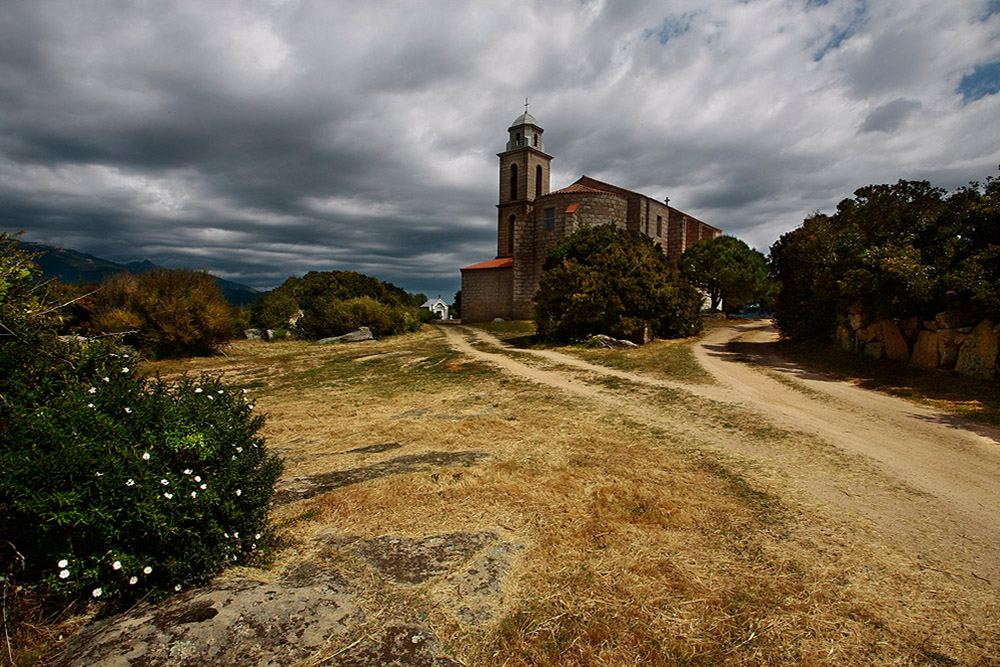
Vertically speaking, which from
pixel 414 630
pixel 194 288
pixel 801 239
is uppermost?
pixel 801 239

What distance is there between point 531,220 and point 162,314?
24.8 metres

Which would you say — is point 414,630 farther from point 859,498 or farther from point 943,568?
point 859,498

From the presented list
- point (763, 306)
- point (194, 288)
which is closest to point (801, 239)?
point (194, 288)

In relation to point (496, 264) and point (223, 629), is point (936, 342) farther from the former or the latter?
point (496, 264)

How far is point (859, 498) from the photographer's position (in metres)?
4.36

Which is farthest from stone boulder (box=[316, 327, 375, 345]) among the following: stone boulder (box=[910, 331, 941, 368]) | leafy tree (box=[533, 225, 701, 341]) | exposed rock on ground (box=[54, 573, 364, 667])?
exposed rock on ground (box=[54, 573, 364, 667])

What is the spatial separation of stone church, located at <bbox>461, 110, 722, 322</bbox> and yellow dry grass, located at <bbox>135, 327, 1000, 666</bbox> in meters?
27.7

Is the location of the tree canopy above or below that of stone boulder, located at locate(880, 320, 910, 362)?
above

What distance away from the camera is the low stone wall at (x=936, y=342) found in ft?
28.9

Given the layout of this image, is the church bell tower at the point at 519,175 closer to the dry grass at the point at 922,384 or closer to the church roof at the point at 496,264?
the church roof at the point at 496,264

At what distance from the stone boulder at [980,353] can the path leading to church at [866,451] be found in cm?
187

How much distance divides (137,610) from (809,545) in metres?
4.33

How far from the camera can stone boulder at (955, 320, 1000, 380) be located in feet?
28.5

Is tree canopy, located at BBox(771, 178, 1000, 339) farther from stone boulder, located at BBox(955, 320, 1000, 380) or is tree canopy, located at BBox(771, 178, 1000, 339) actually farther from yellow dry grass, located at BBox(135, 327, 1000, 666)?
yellow dry grass, located at BBox(135, 327, 1000, 666)
